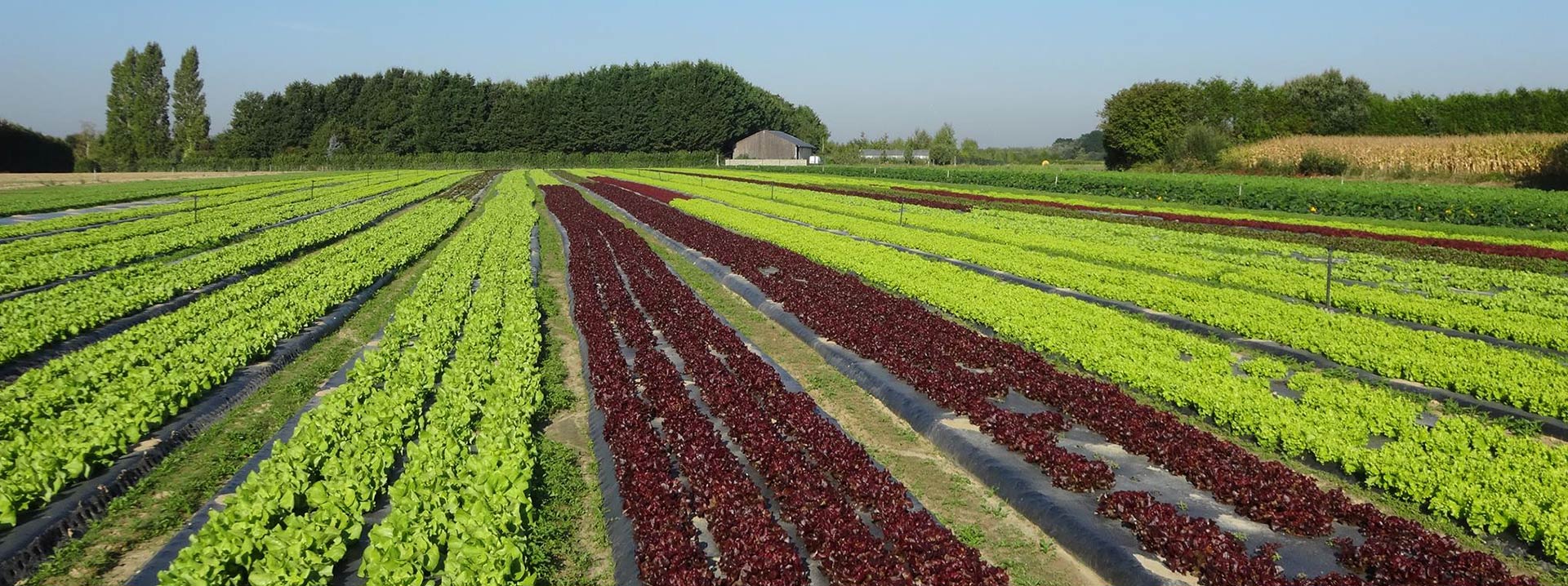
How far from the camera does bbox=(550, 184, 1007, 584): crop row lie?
21.0 ft

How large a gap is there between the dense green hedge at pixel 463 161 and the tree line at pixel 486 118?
5.88 feet

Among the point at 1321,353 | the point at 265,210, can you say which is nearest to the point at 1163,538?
the point at 1321,353

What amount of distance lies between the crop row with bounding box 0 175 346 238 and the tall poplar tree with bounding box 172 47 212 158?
177ft

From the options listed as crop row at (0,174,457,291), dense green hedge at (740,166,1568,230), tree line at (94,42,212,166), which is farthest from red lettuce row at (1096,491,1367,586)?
tree line at (94,42,212,166)

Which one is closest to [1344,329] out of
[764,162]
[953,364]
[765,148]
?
[953,364]

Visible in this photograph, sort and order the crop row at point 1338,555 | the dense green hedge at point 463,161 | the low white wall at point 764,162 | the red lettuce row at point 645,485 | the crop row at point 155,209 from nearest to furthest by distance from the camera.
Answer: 1. the crop row at point 1338,555
2. the red lettuce row at point 645,485
3. the crop row at point 155,209
4. the low white wall at point 764,162
5. the dense green hedge at point 463,161

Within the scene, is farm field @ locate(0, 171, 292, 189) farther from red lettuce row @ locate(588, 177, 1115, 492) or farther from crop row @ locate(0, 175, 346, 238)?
red lettuce row @ locate(588, 177, 1115, 492)

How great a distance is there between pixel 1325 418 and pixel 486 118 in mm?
118491

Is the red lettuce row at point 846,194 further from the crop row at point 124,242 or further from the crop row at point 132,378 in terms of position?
the crop row at point 132,378

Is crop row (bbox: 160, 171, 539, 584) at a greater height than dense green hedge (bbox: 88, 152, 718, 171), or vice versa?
dense green hedge (bbox: 88, 152, 718, 171)

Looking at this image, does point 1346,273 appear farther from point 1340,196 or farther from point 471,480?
point 1340,196

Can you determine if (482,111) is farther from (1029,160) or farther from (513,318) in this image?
(513,318)

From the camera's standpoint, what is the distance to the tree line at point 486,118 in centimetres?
11581

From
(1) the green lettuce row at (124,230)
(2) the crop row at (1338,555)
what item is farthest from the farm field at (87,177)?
(2) the crop row at (1338,555)
